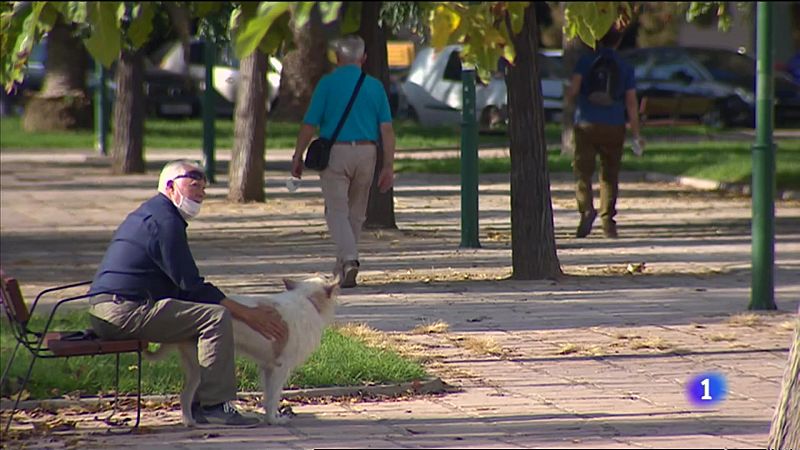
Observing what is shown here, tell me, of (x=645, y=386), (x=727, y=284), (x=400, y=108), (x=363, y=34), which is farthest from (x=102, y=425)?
(x=400, y=108)

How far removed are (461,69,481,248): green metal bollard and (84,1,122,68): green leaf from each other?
1039cm

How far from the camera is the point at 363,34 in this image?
14.8 metres

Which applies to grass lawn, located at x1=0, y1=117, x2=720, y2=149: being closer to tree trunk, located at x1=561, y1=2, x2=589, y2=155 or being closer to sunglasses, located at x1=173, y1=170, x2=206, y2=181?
tree trunk, located at x1=561, y1=2, x2=589, y2=155

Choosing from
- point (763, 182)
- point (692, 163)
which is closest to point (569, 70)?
point (692, 163)

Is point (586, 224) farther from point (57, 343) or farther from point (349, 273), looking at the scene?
point (57, 343)

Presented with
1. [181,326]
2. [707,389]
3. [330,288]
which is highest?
[330,288]

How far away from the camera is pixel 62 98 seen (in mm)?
33812

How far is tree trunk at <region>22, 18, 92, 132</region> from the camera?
3338 cm

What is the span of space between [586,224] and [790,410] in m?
9.32

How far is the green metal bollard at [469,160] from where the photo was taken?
14.3 metres

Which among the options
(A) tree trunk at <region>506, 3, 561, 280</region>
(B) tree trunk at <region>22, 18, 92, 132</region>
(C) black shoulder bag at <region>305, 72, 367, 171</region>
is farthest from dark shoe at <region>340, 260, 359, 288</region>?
(B) tree trunk at <region>22, 18, 92, 132</region>

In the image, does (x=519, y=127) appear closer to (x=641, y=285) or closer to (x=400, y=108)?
(x=641, y=285)

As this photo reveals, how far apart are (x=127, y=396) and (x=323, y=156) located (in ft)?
11.1

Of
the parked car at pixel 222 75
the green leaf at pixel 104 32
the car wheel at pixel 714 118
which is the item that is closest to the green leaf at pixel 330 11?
the green leaf at pixel 104 32
